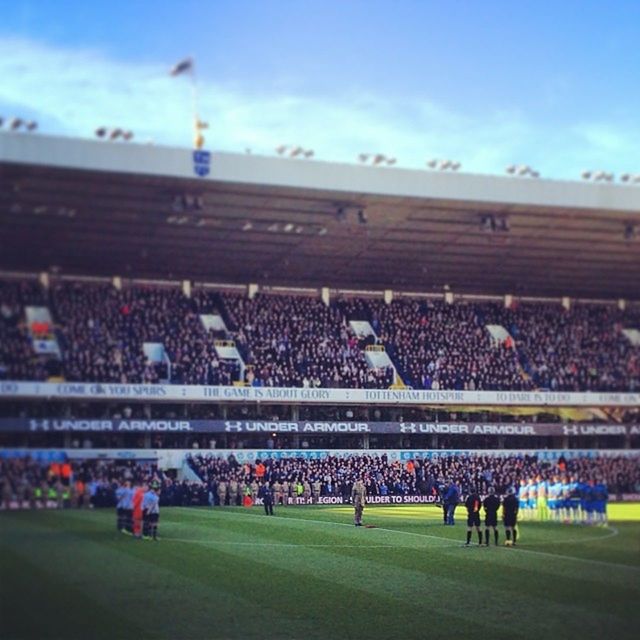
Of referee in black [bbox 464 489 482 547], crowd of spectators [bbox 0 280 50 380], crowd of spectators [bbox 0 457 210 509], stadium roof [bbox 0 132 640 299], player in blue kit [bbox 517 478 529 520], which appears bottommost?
referee in black [bbox 464 489 482 547]

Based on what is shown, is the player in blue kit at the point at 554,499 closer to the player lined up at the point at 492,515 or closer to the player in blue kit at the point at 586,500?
the player in blue kit at the point at 586,500

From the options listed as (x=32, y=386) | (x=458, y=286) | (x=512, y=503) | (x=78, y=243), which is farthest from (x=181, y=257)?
(x=512, y=503)

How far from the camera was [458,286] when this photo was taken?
7.66m

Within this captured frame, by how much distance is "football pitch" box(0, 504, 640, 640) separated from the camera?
19.8ft

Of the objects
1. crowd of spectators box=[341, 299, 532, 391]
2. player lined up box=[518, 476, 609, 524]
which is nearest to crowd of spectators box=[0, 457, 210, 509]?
crowd of spectators box=[341, 299, 532, 391]

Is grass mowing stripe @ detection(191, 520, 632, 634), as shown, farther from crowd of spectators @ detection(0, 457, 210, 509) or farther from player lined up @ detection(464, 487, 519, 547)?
crowd of spectators @ detection(0, 457, 210, 509)

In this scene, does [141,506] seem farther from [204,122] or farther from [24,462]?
[204,122]

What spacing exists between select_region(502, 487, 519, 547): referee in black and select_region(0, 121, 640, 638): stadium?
3 cm

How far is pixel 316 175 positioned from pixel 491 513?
2729mm

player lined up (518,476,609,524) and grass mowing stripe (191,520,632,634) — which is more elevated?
player lined up (518,476,609,524)

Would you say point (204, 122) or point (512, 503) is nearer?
point (204, 122)

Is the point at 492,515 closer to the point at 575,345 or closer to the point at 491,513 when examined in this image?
the point at 491,513

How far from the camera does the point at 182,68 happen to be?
6660 mm

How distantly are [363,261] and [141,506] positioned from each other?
2.11 metres
